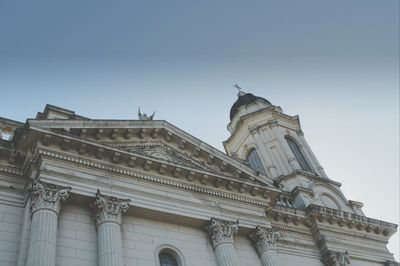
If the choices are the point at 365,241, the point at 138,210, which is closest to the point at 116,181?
the point at 138,210

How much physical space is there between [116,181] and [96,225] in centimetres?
218

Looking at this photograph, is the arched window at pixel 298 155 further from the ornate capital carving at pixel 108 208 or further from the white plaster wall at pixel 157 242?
the ornate capital carving at pixel 108 208

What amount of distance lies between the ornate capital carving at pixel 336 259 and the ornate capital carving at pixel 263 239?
3761mm

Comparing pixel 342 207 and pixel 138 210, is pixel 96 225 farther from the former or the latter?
pixel 342 207

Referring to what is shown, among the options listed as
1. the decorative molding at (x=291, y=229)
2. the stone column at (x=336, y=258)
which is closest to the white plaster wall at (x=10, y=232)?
the decorative molding at (x=291, y=229)

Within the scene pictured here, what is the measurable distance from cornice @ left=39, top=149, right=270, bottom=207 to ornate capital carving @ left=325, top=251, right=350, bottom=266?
4299 mm

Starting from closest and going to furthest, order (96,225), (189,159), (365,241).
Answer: (96,225) < (189,159) < (365,241)

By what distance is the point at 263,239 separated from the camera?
20750 mm

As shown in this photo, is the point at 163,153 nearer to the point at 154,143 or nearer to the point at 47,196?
the point at 154,143

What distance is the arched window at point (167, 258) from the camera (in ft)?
59.6

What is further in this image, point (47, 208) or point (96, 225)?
point (96, 225)

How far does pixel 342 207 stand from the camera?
27.9m

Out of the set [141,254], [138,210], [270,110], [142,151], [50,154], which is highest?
[270,110]

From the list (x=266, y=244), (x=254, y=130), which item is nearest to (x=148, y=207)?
(x=266, y=244)
